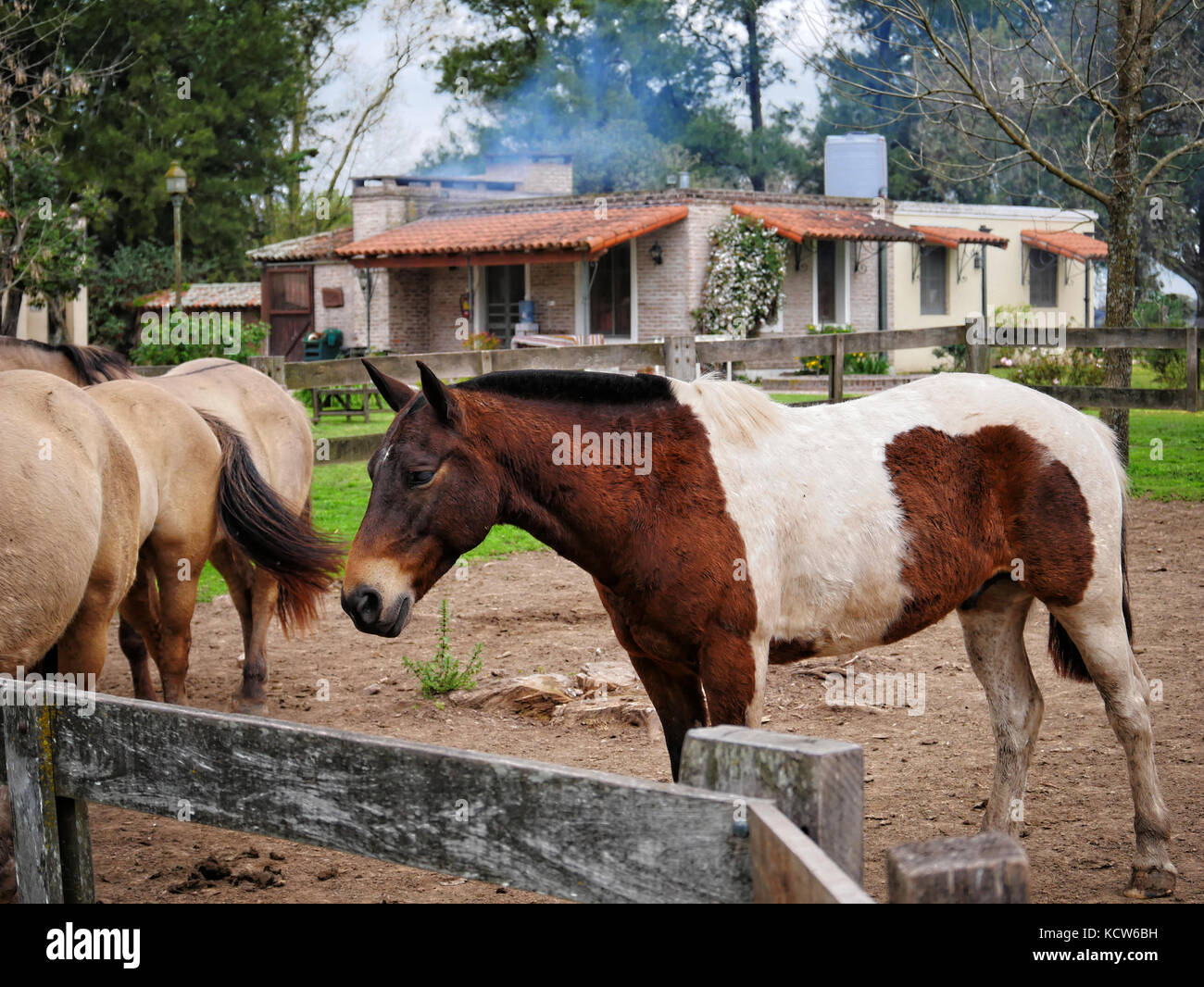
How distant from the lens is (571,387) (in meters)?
3.69

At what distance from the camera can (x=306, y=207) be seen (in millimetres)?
38594

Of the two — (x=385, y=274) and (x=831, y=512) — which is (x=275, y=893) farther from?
(x=385, y=274)

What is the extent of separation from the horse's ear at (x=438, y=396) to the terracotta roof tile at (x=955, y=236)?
26499 millimetres

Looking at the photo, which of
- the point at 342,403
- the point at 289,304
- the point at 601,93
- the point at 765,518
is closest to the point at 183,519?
the point at 765,518

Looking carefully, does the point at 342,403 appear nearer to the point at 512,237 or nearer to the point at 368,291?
the point at 512,237

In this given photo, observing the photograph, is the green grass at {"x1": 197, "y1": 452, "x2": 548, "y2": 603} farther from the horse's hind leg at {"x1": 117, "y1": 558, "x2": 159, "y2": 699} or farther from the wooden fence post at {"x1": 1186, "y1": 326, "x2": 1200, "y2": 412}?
the wooden fence post at {"x1": 1186, "y1": 326, "x2": 1200, "y2": 412}

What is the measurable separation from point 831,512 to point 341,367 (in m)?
6.64

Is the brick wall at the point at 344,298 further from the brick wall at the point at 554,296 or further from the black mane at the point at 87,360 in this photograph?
the black mane at the point at 87,360

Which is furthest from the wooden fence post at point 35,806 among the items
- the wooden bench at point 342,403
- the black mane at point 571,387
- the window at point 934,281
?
the window at point 934,281

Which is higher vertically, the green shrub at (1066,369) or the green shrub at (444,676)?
the green shrub at (1066,369)

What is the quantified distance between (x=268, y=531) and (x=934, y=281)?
2766cm

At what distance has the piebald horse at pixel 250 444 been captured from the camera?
603 centimetres

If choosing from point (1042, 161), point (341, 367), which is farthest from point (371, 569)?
point (1042, 161)
